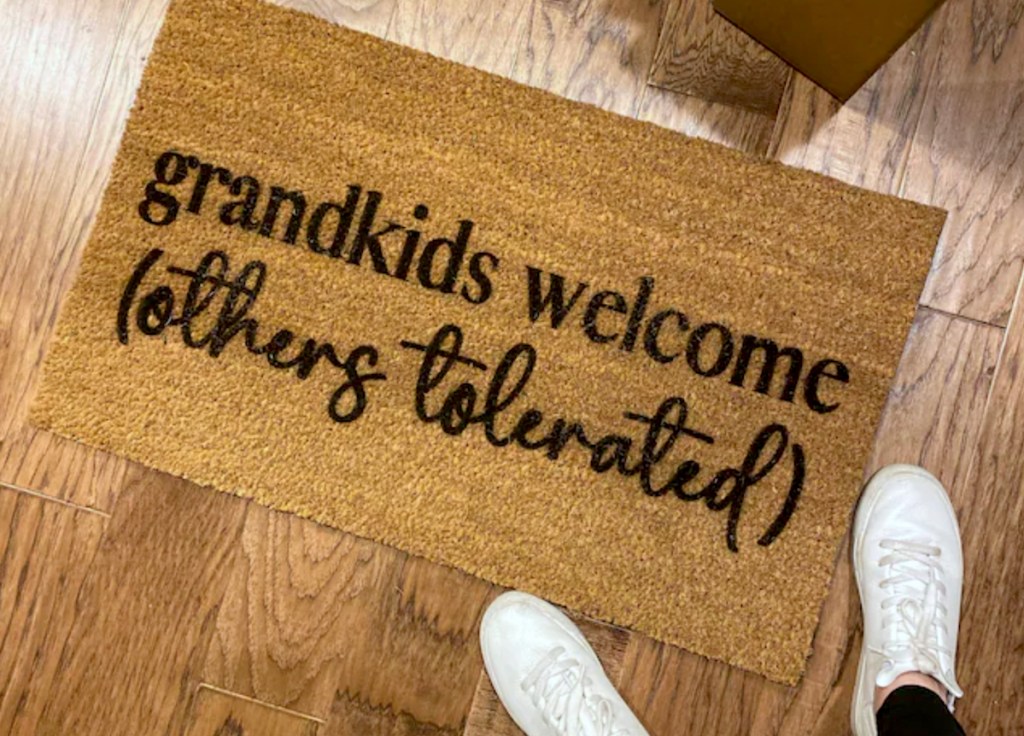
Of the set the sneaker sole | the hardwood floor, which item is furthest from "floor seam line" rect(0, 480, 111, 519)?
the sneaker sole

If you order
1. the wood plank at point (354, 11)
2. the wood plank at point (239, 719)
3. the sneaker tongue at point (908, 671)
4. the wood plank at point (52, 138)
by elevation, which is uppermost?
the wood plank at point (354, 11)

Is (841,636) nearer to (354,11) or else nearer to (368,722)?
(368,722)

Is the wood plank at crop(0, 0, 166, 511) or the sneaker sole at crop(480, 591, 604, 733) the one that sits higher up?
the wood plank at crop(0, 0, 166, 511)

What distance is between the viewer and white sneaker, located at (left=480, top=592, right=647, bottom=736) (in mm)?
1071

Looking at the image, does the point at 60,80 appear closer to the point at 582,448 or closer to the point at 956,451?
the point at 582,448

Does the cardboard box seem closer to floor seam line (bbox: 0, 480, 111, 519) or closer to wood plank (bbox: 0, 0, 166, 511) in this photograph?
wood plank (bbox: 0, 0, 166, 511)

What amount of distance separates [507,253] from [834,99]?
0.46 meters

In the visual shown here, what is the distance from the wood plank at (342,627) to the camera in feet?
3.58

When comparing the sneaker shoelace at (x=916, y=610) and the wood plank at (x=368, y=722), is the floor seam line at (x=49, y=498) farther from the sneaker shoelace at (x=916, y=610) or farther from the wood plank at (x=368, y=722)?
the sneaker shoelace at (x=916, y=610)

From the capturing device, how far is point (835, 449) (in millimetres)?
1099

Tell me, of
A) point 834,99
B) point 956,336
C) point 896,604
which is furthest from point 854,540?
point 834,99

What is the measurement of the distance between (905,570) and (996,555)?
12 cm

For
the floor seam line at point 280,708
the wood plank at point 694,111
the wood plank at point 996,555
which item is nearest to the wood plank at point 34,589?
the floor seam line at point 280,708

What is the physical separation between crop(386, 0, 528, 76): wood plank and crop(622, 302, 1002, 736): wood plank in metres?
0.62
